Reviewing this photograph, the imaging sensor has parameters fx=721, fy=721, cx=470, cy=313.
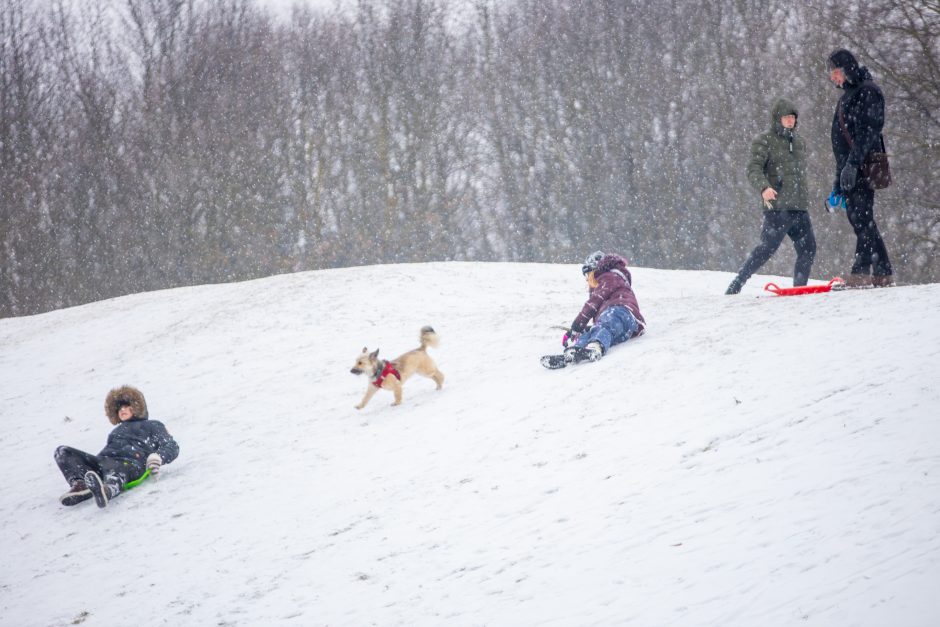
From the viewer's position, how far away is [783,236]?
816cm

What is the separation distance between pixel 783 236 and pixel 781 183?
0.60 m

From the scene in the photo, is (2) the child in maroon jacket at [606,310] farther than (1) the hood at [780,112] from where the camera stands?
No

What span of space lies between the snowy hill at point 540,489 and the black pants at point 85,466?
23 cm

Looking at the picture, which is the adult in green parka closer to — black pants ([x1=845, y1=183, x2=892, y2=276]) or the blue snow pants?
black pants ([x1=845, y1=183, x2=892, y2=276])

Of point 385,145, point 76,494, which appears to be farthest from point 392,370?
point 385,145

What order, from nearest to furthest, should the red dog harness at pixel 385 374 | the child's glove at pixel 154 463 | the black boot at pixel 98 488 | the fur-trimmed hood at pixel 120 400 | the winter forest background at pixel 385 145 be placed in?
the black boot at pixel 98 488
the child's glove at pixel 154 463
the fur-trimmed hood at pixel 120 400
the red dog harness at pixel 385 374
the winter forest background at pixel 385 145

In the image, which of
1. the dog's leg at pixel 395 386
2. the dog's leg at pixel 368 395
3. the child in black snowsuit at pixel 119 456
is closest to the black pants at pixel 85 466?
the child in black snowsuit at pixel 119 456

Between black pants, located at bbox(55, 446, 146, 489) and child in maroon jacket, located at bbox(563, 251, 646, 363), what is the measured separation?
14.3 feet

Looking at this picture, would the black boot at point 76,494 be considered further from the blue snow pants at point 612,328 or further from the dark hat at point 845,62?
the dark hat at point 845,62

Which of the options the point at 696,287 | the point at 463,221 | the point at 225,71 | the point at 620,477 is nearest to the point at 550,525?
the point at 620,477

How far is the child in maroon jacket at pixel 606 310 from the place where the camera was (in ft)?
24.1

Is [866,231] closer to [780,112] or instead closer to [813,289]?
[813,289]

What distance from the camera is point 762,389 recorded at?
5.10 metres

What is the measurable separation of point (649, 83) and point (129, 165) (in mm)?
15999
